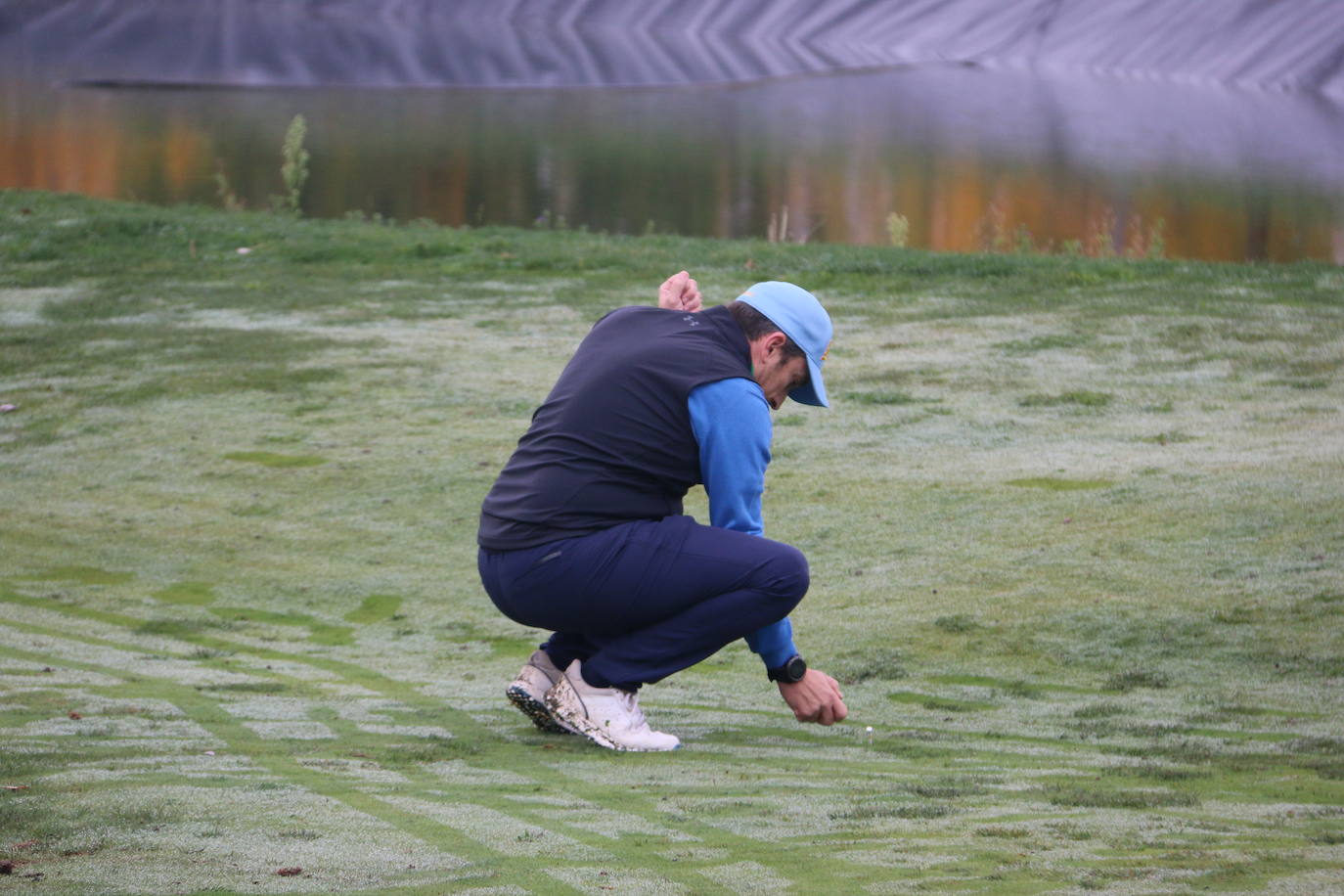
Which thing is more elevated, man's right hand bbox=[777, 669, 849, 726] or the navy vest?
the navy vest

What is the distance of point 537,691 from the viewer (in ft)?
10.2

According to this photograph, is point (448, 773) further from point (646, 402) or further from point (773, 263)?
point (773, 263)

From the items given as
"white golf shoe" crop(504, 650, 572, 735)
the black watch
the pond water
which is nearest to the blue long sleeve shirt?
the black watch

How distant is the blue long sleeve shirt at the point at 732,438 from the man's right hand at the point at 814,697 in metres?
0.33

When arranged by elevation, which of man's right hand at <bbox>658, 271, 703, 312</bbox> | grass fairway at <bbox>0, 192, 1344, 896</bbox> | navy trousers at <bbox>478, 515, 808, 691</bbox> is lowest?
grass fairway at <bbox>0, 192, 1344, 896</bbox>

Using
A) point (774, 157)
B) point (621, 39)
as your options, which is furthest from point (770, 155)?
point (621, 39)

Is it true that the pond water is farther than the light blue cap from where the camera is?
Yes

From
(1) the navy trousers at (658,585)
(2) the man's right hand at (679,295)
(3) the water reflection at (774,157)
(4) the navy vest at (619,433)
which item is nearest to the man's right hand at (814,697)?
(1) the navy trousers at (658,585)

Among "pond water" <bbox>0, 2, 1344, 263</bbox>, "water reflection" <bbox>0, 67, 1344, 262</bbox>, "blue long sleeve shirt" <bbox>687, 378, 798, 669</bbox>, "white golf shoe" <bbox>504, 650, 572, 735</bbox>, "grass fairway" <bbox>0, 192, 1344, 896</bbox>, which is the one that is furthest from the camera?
"water reflection" <bbox>0, 67, 1344, 262</bbox>

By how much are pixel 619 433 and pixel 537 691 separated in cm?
59

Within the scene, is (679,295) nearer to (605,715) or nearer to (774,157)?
(605,715)

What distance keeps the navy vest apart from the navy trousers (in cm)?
4

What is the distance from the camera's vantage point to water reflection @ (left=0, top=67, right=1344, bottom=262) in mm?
18906

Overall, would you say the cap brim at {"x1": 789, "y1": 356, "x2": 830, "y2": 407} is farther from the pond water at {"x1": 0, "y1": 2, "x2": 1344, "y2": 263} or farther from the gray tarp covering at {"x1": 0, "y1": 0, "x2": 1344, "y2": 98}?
the gray tarp covering at {"x1": 0, "y1": 0, "x2": 1344, "y2": 98}
